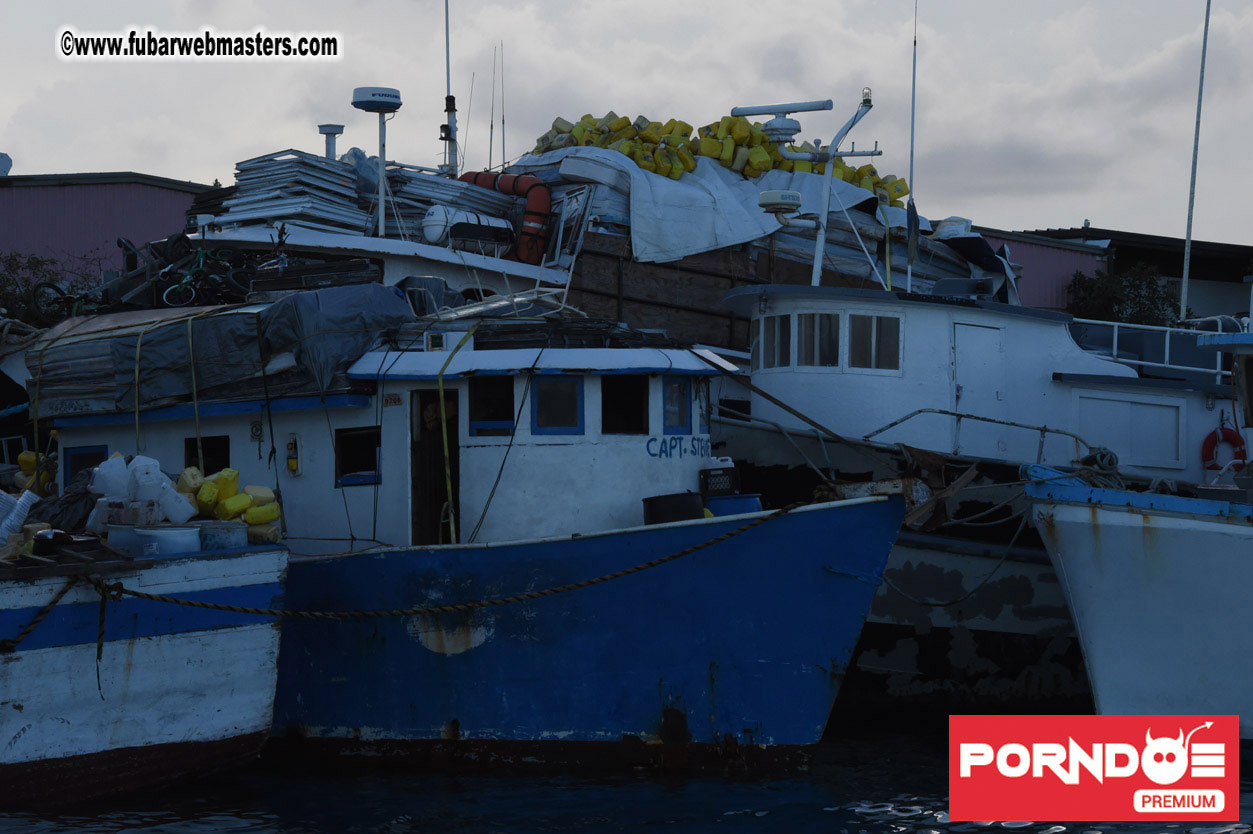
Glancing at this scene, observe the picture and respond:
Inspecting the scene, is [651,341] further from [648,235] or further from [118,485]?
[648,235]

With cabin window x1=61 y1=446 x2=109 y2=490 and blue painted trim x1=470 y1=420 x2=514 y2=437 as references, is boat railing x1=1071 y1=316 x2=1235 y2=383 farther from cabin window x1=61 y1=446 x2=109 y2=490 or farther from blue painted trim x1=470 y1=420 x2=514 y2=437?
cabin window x1=61 y1=446 x2=109 y2=490

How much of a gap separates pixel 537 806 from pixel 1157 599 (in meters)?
5.83

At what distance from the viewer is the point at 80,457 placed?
13.7m

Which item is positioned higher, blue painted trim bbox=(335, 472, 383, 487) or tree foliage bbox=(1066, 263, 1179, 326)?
tree foliage bbox=(1066, 263, 1179, 326)

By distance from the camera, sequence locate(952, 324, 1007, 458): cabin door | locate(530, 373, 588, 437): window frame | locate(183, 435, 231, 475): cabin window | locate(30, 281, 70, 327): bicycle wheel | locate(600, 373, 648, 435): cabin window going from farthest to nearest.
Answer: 1. locate(30, 281, 70, 327): bicycle wheel
2. locate(952, 324, 1007, 458): cabin door
3. locate(183, 435, 231, 475): cabin window
4. locate(600, 373, 648, 435): cabin window
5. locate(530, 373, 588, 437): window frame

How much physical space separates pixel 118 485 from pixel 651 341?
4793mm

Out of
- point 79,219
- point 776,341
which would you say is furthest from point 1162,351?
point 79,219

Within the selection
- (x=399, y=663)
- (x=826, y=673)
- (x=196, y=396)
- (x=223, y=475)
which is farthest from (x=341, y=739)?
(x=826, y=673)

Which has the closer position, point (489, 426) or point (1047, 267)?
point (489, 426)

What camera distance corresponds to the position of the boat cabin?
14.5m

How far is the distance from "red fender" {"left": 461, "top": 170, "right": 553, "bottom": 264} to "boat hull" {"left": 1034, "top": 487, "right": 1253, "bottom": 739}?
819 cm

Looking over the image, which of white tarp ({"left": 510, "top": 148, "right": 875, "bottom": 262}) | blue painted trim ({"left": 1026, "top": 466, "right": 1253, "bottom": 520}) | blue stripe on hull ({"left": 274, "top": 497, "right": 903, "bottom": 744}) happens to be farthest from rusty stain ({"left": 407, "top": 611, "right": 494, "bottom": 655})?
white tarp ({"left": 510, "top": 148, "right": 875, "bottom": 262})

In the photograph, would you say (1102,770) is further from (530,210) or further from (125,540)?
(530,210)

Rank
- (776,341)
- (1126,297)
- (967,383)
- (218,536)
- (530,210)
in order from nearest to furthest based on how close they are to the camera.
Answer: (218,536) < (967,383) < (776,341) < (530,210) < (1126,297)
